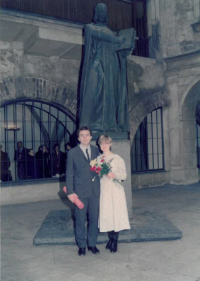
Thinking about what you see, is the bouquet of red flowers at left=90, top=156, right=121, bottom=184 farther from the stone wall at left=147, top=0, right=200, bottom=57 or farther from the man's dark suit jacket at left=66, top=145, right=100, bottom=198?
the stone wall at left=147, top=0, right=200, bottom=57

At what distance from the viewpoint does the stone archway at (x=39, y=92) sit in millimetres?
9336

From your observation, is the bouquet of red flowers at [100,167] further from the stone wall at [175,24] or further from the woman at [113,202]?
the stone wall at [175,24]

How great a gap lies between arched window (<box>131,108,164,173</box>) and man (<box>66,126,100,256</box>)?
25.0ft

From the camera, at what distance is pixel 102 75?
244 inches

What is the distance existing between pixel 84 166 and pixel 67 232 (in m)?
1.43

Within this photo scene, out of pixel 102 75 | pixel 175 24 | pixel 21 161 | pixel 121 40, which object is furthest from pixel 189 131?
pixel 102 75

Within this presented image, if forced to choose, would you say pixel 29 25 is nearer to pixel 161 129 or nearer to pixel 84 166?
pixel 84 166

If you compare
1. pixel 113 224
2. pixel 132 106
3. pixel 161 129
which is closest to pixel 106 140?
pixel 113 224

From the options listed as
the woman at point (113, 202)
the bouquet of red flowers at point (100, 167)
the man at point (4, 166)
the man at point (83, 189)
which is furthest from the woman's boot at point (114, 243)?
the man at point (4, 166)

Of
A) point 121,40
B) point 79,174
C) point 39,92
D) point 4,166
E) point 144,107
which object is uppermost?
point 121,40

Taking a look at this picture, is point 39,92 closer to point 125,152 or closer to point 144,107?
point 144,107

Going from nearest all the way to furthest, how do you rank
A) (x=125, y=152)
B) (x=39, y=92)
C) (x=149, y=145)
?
(x=125, y=152) → (x=39, y=92) → (x=149, y=145)

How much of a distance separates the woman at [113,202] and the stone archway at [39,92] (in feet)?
17.6

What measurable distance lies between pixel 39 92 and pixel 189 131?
6.01 m
